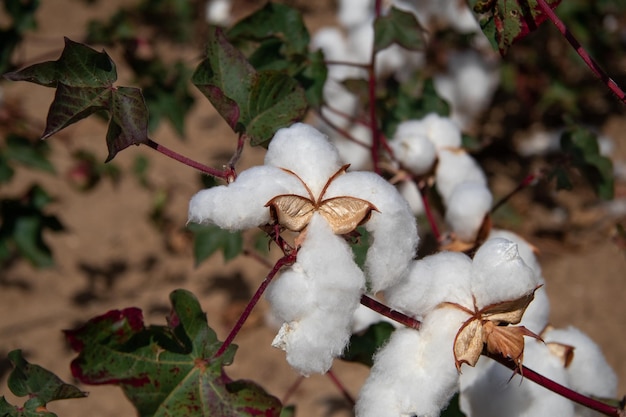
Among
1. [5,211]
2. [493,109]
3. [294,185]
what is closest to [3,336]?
[5,211]

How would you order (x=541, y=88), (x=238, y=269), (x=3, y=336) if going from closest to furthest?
(x=3, y=336) → (x=238, y=269) → (x=541, y=88)

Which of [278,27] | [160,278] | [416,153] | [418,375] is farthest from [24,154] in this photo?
[418,375]

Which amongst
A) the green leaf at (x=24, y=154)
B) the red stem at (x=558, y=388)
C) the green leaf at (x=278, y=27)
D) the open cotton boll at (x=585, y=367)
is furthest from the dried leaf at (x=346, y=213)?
the green leaf at (x=24, y=154)

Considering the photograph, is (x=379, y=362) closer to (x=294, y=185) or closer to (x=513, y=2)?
(x=294, y=185)

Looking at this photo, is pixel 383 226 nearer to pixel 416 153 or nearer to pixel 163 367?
pixel 163 367

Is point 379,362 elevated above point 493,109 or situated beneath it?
elevated above

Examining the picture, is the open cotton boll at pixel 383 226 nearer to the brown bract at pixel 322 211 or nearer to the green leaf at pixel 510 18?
the brown bract at pixel 322 211
